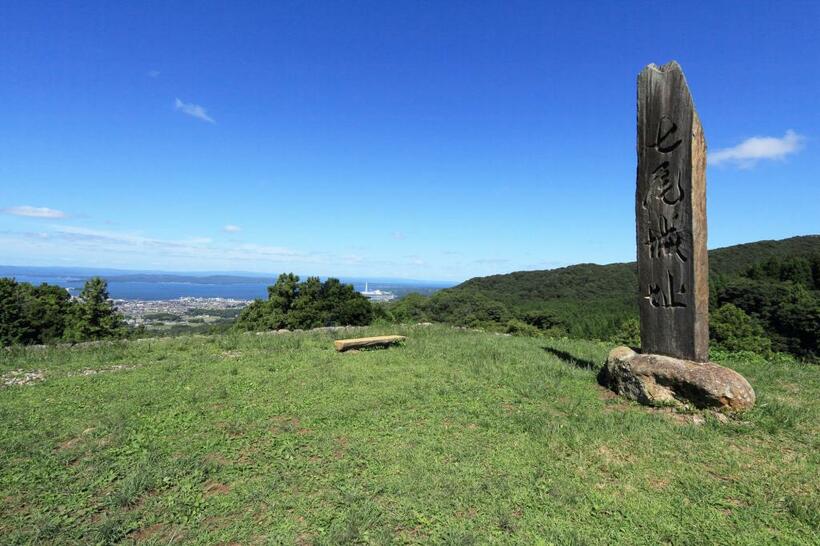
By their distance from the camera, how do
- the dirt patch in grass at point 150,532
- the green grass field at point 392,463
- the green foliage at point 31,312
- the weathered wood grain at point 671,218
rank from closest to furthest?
the dirt patch in grass at point 150,532
the green grass field at point 392,463
the weathered wood grain at point 671,218
the green foliage at point 31,312

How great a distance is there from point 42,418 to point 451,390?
5.61 m

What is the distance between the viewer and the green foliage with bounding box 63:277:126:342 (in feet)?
77.2

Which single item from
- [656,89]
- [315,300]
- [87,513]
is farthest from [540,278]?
[87,513]

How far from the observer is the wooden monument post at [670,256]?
20.1 feet

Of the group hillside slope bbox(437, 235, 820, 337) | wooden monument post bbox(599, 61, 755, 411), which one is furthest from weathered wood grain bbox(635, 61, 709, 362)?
hillside slope bbox(437, 235, 820, 337)

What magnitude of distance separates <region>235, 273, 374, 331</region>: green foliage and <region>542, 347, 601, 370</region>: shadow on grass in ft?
57.6

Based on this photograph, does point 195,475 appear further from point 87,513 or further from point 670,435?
point 670,435

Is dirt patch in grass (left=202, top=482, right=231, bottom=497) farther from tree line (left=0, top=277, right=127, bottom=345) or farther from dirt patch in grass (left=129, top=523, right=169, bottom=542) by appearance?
tree line (left=0, top=277, right=127, bottom=345)

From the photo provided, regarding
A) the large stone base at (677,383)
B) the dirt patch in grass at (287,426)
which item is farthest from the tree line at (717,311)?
the dirt patch in grass at (287,426)

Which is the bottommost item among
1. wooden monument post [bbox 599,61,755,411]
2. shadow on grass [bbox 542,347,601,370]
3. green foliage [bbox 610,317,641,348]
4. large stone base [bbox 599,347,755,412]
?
green foliage [bbox 610,317,641,348]

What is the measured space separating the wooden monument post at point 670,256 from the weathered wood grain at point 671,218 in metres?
0.01

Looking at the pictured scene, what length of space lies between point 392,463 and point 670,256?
5.59 meters

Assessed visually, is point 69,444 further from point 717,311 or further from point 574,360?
point 717,311

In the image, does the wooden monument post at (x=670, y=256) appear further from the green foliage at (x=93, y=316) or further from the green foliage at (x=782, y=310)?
the green foliage at (x=782, y=310)
